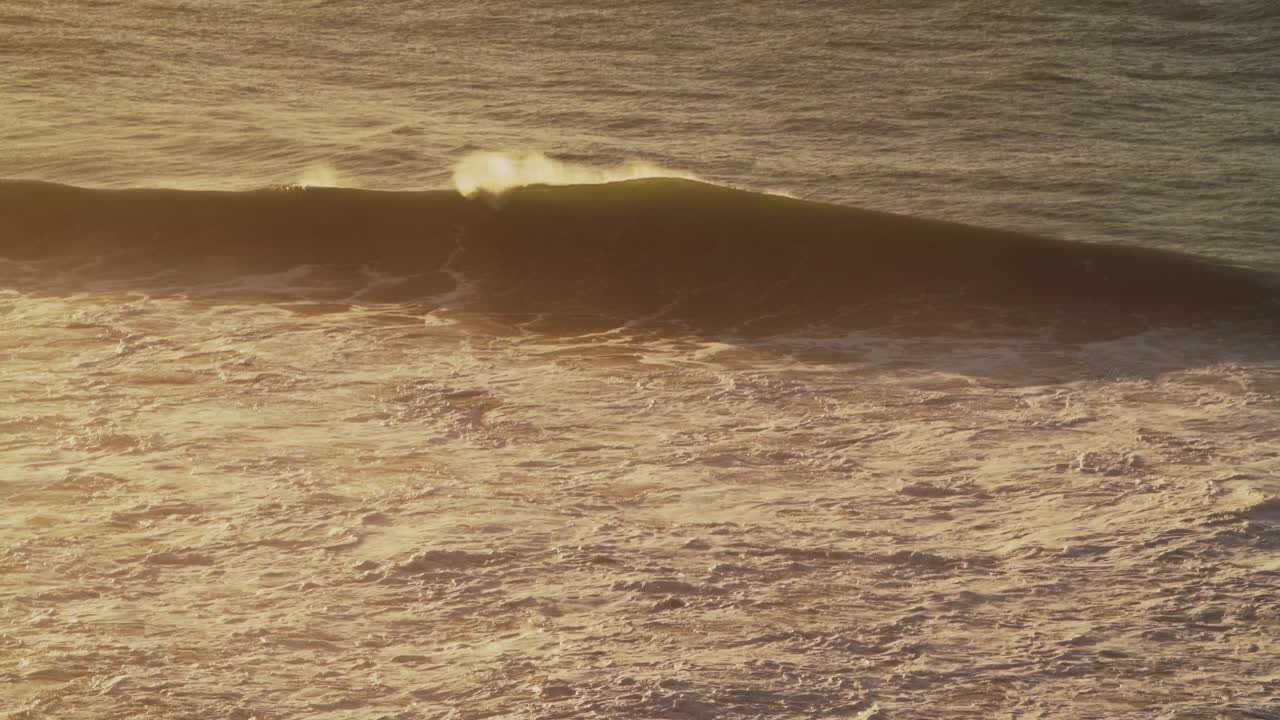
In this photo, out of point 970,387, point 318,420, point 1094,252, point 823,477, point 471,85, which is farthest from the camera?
point 471,85

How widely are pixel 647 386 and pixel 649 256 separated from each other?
3.32 metres

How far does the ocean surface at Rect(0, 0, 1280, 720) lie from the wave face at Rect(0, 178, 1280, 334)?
47 millimetres

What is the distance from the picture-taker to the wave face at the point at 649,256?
10.5 metres

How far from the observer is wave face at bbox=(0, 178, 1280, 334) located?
1054 centimetres

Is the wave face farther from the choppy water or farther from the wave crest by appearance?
the choppy water

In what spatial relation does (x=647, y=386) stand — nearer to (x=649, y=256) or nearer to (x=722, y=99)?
(x=649, y=256)

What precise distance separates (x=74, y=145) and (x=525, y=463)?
9.94 meters

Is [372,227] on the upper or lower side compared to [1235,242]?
upper

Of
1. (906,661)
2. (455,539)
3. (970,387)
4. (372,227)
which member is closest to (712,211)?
(372,227)

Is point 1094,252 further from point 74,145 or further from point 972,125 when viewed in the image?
point 74,145

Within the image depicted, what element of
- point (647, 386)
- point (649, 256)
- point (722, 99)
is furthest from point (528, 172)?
point (647, 386)

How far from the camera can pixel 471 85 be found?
17.3 meters

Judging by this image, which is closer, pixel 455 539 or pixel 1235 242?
pixel 455 539

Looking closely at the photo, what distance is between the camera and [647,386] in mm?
8555
